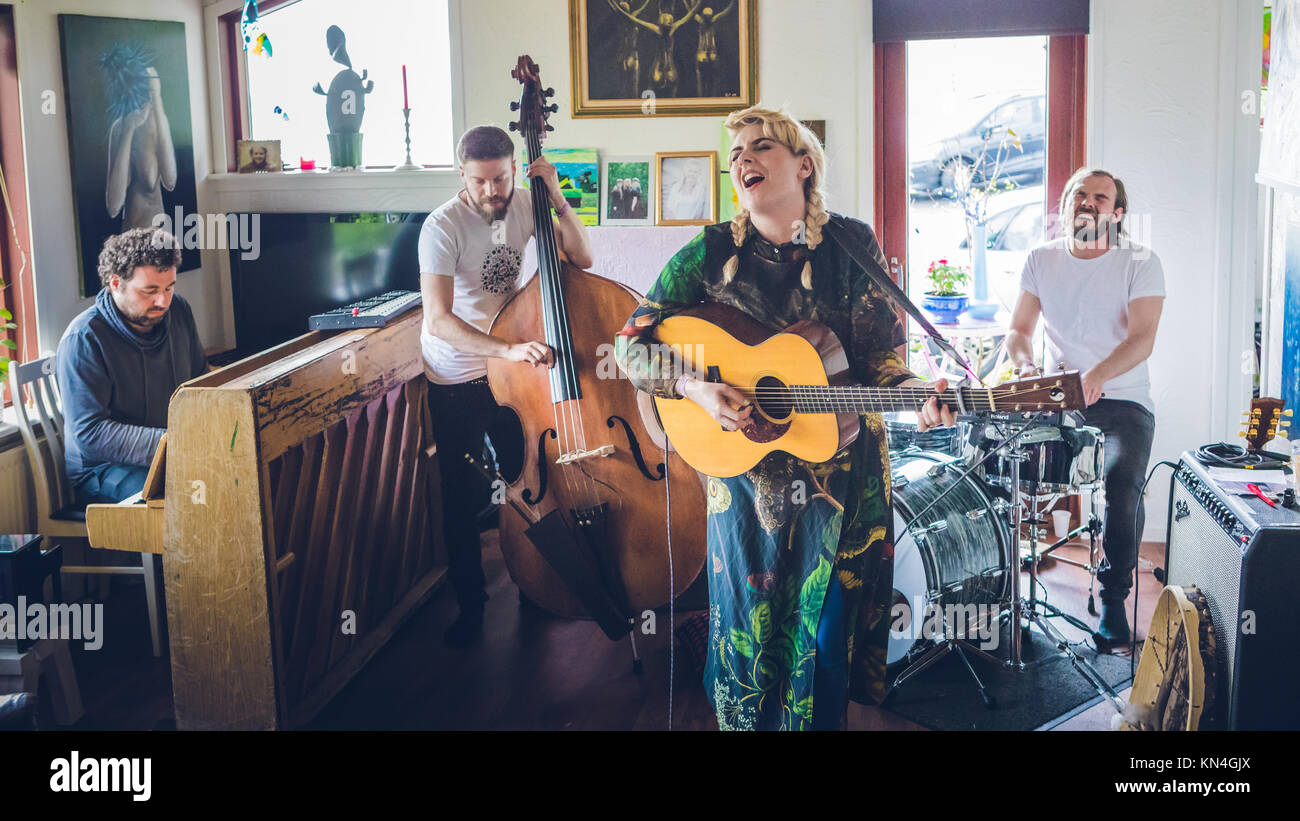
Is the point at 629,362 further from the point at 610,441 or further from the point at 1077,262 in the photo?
the point at 1077,262

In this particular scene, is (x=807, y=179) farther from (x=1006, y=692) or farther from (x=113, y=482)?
(x=113, y=482)

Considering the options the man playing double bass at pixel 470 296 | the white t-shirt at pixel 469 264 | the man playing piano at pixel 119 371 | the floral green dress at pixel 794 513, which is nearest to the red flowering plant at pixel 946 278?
the man playing double bass at pixel 470 296

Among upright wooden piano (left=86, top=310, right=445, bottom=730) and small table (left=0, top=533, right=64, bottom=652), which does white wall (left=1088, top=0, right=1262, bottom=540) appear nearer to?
upright wooden piano (left=86, top=310, right=445, bottom=730)

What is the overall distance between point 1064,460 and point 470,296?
A: 1725 mm

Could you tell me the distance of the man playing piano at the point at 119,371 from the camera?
3.38 meters

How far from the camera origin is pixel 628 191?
14.3 feet

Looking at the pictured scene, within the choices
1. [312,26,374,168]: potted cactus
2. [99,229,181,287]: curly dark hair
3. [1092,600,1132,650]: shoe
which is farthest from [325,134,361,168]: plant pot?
[1092,600,1132,650]: shoe

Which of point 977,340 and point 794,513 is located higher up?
point 977,340

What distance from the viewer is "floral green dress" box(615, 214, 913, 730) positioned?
7.75ft

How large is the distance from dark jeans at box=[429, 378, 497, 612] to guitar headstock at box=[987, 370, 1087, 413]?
157 cm

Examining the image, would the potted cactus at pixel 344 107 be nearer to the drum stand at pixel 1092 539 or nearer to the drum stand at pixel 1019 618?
the drum stand at pixel 1019 618

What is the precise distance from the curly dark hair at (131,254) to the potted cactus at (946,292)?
8.50ft

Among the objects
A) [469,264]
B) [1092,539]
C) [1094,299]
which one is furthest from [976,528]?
[469,264]

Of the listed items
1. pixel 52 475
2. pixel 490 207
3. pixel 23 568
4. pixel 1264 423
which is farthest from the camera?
pixel 52 475
